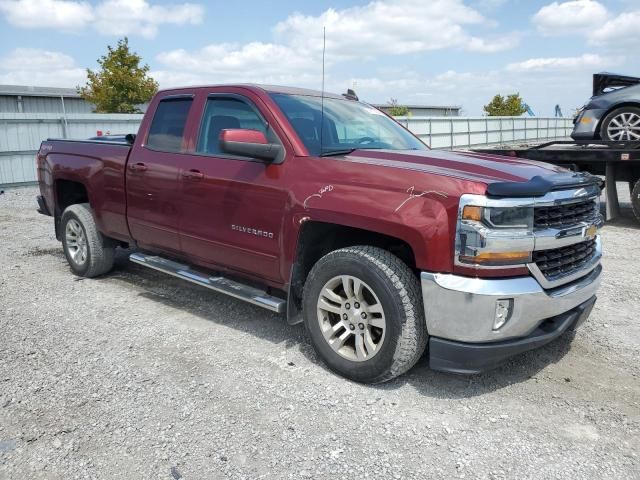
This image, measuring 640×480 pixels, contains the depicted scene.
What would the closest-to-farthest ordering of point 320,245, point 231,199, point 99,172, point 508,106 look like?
point 320,245 < point 231,199 < point 99,172 < point 508,106

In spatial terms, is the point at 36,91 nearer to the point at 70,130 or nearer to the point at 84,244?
the point at 70,130

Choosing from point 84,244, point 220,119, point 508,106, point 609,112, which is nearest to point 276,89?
point 220,119

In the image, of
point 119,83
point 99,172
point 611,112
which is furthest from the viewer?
point 119,83

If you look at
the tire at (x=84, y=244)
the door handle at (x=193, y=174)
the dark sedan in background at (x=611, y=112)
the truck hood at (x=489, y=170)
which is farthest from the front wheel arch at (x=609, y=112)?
the tire at (x=84, y=244)

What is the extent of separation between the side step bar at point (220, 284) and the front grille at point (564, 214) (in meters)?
1.71

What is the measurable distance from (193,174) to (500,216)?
237 centimetres

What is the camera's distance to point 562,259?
10.5 ft

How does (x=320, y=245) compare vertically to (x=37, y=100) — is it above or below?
below

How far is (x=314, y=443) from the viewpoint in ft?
9.12

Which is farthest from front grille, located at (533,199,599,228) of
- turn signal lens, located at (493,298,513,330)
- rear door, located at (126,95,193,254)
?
rear door, located at (126,95,193,254)

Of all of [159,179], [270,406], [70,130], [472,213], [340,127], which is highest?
[70,130]

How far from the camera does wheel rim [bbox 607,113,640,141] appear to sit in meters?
9.17

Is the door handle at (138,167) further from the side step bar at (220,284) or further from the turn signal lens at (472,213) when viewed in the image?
the turn signal lens at (472,213)

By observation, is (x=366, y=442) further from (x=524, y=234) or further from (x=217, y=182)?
(x=217, y=182)
